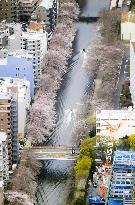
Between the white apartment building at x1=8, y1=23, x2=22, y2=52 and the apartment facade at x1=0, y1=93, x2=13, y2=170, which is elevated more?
the white apartment building at x1=8, y1=23, x2=22, y2=52

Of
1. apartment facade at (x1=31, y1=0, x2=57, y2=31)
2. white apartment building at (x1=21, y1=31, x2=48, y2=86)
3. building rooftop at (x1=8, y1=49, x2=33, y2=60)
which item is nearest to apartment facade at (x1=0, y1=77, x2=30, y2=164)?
building rooftop at (x1=8, y1=49, x2=33, y2=60)

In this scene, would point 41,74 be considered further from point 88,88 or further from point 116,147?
point 116,147

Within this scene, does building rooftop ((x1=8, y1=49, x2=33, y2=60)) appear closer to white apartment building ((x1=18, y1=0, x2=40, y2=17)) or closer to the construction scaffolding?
the construction scaffolding

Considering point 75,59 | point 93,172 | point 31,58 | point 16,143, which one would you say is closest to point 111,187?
point 93,172

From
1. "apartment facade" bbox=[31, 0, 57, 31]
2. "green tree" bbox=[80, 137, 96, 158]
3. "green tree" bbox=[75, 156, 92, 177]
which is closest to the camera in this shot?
"green tree" bbox=[75, 156, 92, 177]

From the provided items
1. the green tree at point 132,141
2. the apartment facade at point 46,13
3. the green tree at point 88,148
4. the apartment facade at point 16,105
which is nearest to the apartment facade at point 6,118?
the apartment facade at point 16,105

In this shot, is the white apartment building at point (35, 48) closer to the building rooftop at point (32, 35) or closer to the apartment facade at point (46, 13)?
the building rooftop at point (32, 35)
